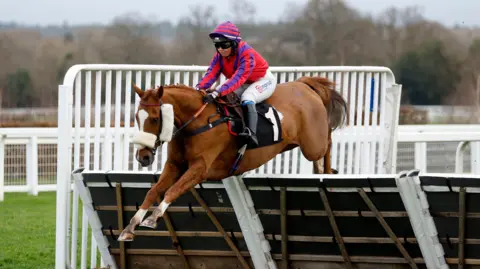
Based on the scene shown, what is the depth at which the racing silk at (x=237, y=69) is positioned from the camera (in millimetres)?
8117

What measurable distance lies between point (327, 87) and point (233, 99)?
1.64 meters

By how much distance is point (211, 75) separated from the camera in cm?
841

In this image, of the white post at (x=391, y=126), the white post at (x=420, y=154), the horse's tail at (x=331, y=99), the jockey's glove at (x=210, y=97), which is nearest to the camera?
the jockey's glove at (x=210, y=97)

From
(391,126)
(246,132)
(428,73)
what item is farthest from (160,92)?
(428,73)

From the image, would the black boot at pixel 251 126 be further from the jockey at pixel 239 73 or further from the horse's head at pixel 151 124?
the horse's head at pixel 151 124

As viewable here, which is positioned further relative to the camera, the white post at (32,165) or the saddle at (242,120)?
the white post at (32,165)

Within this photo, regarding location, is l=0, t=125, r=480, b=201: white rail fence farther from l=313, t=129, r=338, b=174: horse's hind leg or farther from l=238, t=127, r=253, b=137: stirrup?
l=238, t=127, r=253, b=137: stirrup

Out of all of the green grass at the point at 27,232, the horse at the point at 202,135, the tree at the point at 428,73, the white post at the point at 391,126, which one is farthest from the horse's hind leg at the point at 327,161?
the tree at the point at 428,73

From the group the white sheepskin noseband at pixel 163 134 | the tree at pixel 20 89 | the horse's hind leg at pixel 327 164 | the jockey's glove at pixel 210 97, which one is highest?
the jockey's glove at pixel 210 97

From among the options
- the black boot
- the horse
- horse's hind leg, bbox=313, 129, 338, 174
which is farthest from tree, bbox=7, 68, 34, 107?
the black boot

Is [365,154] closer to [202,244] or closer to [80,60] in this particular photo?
[202,244]

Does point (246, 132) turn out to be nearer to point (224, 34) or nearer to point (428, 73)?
point (224, 34)

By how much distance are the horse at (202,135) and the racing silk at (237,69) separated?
0.20 m

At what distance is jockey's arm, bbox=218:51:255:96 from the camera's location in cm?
805
